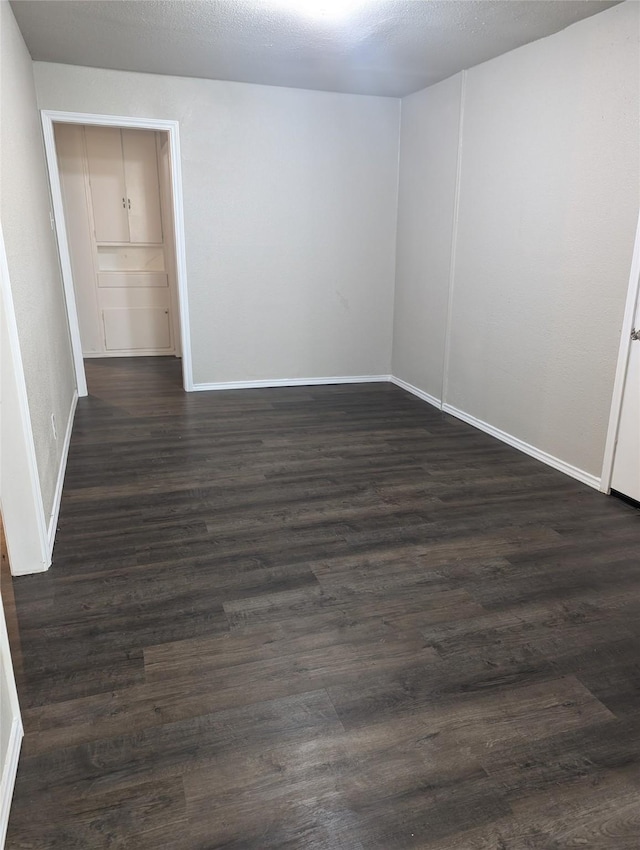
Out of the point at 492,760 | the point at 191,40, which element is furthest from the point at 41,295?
the point at 492,760

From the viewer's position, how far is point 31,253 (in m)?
3.10

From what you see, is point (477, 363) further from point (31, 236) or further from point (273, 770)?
point (273, 770)

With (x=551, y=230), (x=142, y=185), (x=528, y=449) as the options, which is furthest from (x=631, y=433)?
(x=142, y=185)

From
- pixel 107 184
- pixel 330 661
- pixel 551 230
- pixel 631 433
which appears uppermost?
pixel 107 184

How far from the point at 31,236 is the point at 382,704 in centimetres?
295

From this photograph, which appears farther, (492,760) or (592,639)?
(592,639)

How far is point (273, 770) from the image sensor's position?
153cm

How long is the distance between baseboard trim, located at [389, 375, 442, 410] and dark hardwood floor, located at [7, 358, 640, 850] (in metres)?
1.43

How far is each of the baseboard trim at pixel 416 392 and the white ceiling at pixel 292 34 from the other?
245 cm

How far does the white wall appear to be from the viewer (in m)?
3.03

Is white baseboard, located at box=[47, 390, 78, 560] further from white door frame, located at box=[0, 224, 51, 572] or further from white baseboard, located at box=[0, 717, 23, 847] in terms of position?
white baseboard, located at box=[0, 717, 23, 847]

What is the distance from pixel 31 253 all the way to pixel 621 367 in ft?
10.4

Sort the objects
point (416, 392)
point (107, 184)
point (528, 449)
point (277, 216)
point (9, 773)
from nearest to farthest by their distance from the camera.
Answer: point (9, 773)
point (528, 449)
point (277, 216)
point (416, 392)
point (107, 184)

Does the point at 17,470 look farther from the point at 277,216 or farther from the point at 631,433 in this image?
the point at 277,216
